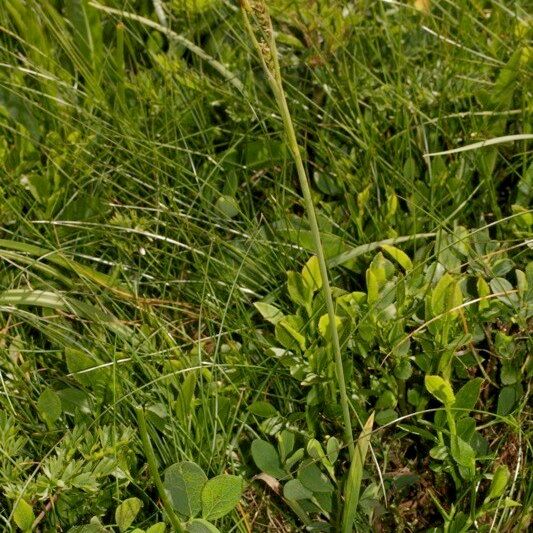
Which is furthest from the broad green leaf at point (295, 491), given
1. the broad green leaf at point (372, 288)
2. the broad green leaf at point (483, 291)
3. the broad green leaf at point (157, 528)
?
the broad green leaf at point (483, 291)

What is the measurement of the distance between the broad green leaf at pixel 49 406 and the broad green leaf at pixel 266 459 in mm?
321

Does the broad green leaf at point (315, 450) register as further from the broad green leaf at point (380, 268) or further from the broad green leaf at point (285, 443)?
the broad green leaf at point (380, 268)

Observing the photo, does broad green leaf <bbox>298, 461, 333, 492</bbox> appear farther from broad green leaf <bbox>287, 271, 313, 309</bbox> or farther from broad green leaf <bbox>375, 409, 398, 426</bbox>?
broad green leaf <bbox>287, 271, 313, 309</bbox>

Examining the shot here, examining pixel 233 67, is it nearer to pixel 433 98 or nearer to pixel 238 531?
pixel 433 98

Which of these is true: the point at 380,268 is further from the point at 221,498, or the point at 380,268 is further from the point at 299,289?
the point at 221,498

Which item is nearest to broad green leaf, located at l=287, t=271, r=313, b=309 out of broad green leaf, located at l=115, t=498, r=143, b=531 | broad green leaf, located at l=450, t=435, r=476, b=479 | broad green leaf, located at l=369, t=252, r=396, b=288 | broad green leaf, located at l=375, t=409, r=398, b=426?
broad green leaf, located at l=369, t=252, r=396, b=288

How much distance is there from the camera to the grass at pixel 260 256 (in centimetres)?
146

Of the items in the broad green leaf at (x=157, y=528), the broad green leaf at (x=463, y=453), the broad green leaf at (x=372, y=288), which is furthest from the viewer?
the broad green leaf at (x=372, y=288)

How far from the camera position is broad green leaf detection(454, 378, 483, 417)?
147 centimetres

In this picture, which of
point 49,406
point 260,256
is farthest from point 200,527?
point 260,256

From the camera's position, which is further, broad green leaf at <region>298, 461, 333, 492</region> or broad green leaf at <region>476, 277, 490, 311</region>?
broad green leaf at <region>476, 277, 490, 311</region>

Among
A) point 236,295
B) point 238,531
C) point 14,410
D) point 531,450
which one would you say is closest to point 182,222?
point 236,295

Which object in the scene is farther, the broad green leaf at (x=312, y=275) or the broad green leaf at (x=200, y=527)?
the broad green leaf at (x=312, y=275)

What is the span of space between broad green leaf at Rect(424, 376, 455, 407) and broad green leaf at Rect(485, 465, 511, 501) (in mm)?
129
